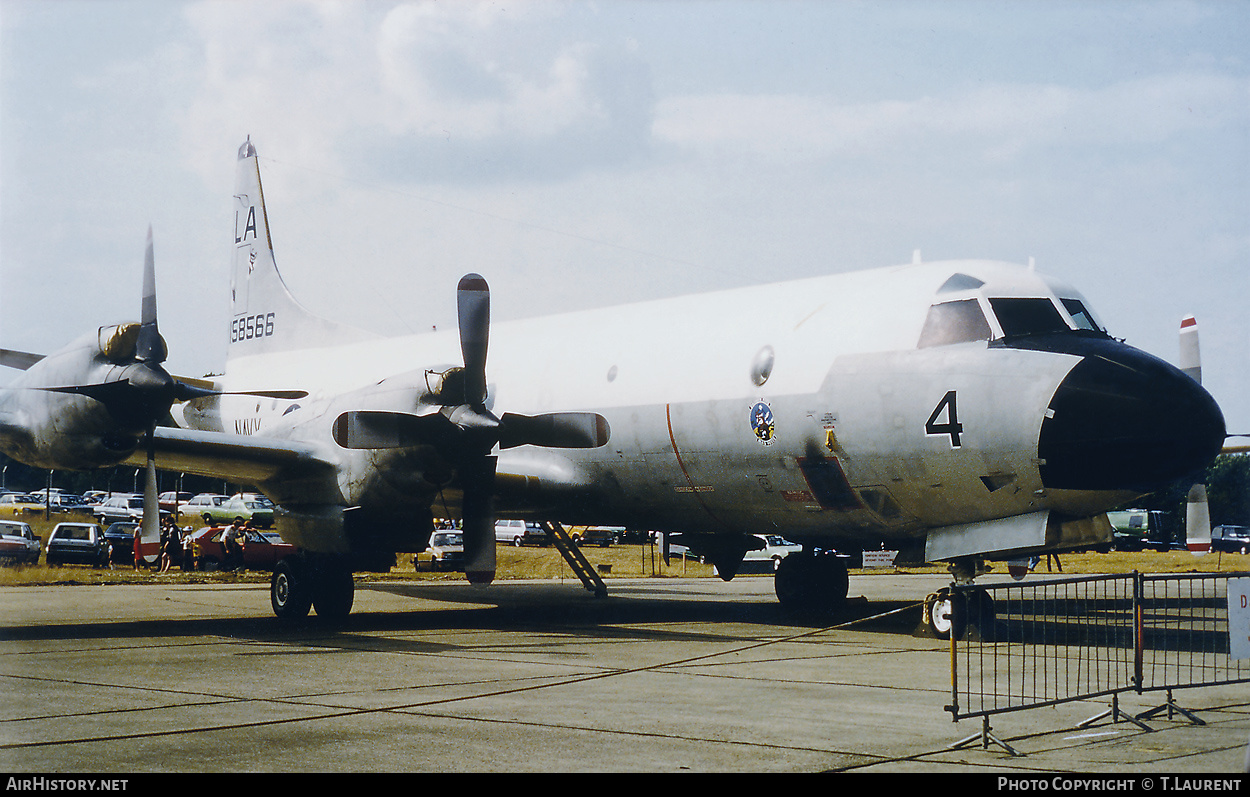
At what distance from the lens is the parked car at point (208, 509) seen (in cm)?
5941

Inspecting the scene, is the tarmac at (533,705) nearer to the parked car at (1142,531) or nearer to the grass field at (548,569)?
the grass field at (548,569)

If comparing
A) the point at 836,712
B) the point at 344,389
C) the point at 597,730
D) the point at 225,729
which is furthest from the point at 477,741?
the point at 344,389

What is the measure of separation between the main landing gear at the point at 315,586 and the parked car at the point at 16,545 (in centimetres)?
2039

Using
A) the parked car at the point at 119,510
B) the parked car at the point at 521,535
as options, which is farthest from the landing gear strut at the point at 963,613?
the parked car at the point at 119,510

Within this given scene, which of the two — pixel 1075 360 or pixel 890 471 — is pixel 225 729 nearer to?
pixel 890 471

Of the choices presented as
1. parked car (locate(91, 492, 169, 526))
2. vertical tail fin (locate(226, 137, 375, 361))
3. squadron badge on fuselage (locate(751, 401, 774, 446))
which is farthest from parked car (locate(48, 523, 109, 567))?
squadron badge on fuselage (locate(751, 401, 774, 446))

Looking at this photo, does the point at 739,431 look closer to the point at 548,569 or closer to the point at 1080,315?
the point at 1080,315

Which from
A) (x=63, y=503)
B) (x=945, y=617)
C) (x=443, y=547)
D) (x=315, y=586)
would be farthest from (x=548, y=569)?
(x=63, y=503)

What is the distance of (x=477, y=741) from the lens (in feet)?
24.7

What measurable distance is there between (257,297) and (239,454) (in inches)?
461

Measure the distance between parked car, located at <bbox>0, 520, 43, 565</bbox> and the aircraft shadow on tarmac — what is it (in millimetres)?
17151

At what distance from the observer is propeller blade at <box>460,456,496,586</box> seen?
15.0m

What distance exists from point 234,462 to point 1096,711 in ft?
37.1

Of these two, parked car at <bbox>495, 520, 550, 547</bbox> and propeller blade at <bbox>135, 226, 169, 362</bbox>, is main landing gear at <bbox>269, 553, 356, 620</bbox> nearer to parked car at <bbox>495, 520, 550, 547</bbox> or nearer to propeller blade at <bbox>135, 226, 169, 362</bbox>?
propeller blade at <bbox>135, 226, 169, 362</bbox>
